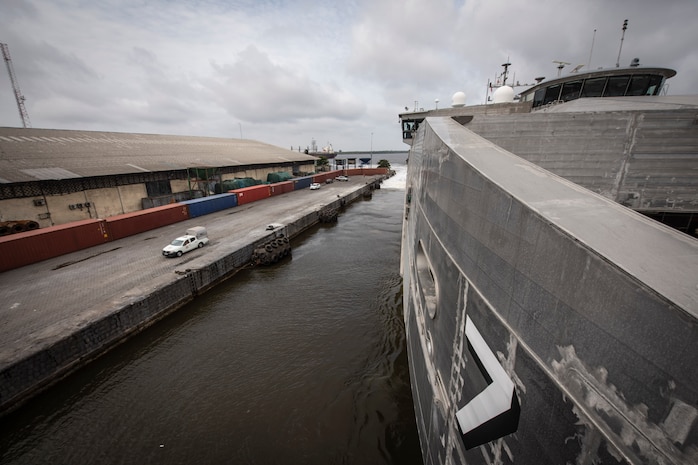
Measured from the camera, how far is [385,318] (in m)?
14.5

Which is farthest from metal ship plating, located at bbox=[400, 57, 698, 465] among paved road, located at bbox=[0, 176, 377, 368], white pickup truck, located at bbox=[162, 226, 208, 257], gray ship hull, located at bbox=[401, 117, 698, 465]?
white pickup truck, located at bbox=[162, 226, 208, 257]

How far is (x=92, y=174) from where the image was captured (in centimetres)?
2509

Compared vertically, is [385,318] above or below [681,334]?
below

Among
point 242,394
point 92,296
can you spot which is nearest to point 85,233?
point 92,296

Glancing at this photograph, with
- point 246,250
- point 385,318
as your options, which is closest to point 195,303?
point 246,250

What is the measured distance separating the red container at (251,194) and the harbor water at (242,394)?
2356 centimetres

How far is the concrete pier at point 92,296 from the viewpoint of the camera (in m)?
9.85

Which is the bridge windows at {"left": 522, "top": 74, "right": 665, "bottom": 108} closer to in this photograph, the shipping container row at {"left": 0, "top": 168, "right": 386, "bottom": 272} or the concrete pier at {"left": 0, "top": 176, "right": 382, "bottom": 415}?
the concrete pier at {"left": 0, "top": 176, "right": 382, "bottom": 415}

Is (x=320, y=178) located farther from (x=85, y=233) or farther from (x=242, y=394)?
(x=242, y=394)

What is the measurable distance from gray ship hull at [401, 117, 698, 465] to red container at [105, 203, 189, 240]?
89.4 feet

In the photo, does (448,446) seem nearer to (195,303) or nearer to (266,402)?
(266,402)

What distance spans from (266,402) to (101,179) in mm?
28362

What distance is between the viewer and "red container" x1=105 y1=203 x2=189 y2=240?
22391mm

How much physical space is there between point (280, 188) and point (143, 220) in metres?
24.0
